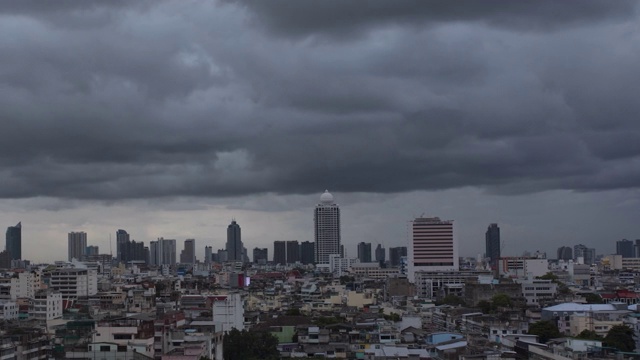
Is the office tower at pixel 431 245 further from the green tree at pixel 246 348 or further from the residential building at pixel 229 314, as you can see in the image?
the green tree at pixel 246 348

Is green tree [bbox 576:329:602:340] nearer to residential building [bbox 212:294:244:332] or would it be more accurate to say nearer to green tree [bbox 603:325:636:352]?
green tree [bbox 603:325:636:352]

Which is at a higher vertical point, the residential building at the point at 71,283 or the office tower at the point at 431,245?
the office tower at the point at 431,245

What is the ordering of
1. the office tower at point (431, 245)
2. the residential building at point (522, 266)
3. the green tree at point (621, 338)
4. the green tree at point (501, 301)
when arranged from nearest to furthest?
the green tree at point (621, 338) < the green tree at point (501, 301) < the residential building at point (522, 266) < the office tower at point (431, 245)

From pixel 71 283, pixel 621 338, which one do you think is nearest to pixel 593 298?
pixel 621 338

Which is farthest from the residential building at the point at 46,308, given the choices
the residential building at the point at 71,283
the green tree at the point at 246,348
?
the green tree at the point at 246,348

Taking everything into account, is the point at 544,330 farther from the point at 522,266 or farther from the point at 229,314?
the point at 522,266

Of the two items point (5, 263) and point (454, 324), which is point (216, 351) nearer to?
Result: point (454, 324)

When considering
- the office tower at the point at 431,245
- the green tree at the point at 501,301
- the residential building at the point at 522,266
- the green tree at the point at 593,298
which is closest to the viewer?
the green tree at the point at 501,301
